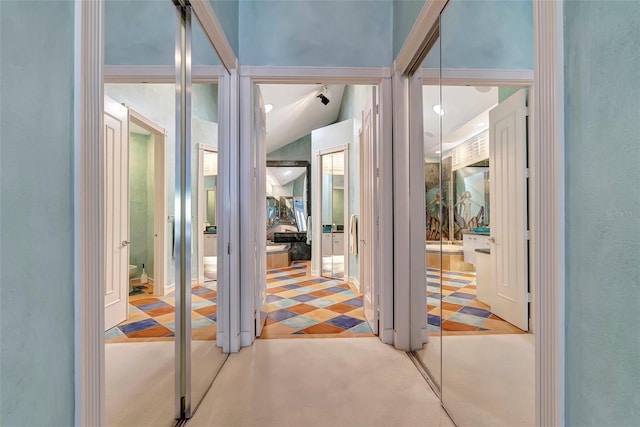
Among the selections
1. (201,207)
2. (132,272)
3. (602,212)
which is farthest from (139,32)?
(602,212)

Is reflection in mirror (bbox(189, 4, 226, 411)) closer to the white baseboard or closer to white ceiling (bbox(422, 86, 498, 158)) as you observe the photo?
white ceiling (bbox(422, 86, 498, 158))

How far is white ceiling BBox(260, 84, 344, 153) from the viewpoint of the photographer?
508 cm

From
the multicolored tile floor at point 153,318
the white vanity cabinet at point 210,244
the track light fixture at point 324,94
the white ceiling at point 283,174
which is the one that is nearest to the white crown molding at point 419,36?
the white vanity cabinet at point 210,244

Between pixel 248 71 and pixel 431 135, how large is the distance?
5.13 ft

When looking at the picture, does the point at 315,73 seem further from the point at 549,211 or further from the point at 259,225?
the point at 549,211

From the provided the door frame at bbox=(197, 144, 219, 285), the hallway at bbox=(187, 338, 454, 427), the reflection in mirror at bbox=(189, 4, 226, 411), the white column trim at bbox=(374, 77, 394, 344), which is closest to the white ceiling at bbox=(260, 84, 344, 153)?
the white column trim at bbox=(374, 77, 394, 344)

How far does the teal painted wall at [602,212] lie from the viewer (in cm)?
58

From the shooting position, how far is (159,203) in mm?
1306

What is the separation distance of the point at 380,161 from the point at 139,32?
183cm

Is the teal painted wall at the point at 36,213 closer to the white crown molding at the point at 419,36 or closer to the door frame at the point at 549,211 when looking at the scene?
the door frame at the point at 549,211

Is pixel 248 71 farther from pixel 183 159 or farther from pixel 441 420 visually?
pixel 441 420

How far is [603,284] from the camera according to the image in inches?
25.2

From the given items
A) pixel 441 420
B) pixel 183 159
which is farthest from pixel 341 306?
pixel 183 159

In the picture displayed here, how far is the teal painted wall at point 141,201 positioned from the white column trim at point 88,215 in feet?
0.80
